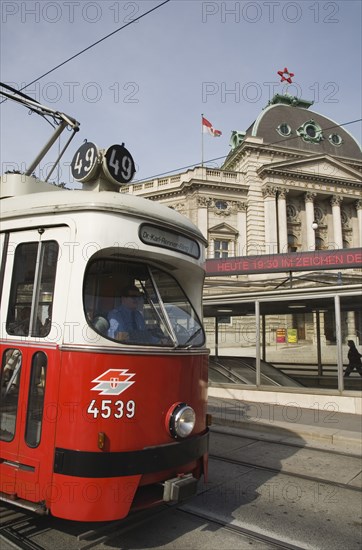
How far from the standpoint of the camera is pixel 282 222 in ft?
144

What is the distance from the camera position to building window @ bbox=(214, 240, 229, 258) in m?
42.1

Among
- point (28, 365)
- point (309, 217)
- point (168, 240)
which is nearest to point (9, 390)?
point (28, 365)

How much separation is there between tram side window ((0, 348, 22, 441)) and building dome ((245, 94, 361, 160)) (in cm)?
4519

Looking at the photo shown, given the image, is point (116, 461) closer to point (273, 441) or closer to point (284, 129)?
point (273, 441)

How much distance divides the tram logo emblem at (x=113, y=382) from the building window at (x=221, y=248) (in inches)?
1514

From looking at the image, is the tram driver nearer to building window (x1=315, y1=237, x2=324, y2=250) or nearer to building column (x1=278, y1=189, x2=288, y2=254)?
building column (x1=278, y1=189, x2=288, y2=254)

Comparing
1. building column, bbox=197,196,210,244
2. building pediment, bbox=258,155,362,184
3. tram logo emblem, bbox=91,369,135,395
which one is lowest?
tram logo emblem, bbox=91,369,135,395

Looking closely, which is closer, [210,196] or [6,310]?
[6,310]

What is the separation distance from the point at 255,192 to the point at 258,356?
33.3m

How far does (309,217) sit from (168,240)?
43.3 metres

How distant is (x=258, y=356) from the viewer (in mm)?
12672

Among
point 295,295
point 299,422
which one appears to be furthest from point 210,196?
point 299,422

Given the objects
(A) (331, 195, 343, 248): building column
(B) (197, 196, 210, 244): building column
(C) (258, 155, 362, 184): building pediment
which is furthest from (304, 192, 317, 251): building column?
(B) (197, 196, 210, 244): building column

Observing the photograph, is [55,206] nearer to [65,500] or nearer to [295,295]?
[65,500]
